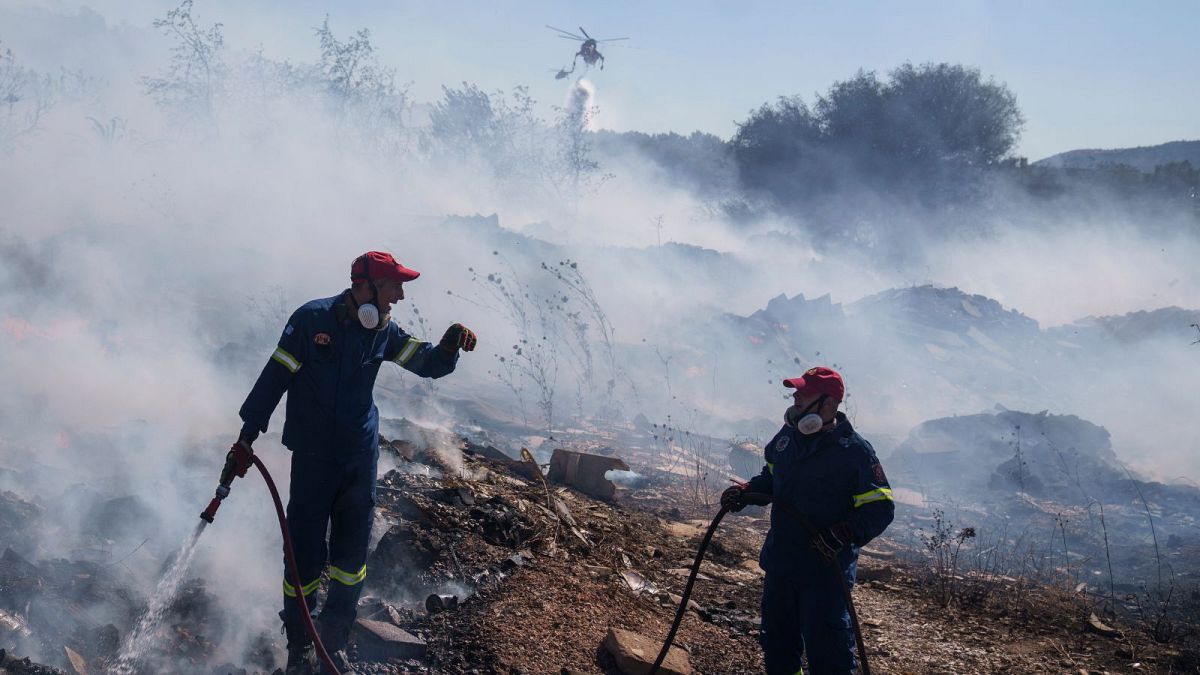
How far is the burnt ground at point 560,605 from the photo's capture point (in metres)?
4.16

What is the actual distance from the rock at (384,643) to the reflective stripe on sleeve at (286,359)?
1396mm

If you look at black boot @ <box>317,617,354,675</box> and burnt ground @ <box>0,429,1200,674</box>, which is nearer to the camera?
black boot @ <box>317,617,354,675</box>

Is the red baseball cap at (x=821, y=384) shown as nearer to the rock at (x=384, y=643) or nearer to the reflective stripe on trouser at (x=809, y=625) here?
the reflective stripe on trouser at (x=809, y=625)

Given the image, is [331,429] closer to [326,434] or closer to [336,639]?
[326,434]

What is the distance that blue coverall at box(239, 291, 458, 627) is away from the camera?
12.4 ft

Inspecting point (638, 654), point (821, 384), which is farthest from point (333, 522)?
point (821, 384)

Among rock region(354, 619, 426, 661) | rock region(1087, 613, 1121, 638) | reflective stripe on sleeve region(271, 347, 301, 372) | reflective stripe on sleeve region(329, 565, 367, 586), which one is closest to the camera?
reflective stripe on sleeve region(271, 347, 301, 372)

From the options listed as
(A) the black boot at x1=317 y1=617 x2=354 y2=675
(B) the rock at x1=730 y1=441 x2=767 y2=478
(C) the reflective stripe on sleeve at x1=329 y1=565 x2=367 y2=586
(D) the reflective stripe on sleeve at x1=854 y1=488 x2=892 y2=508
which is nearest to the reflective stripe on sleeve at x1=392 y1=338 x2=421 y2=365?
(C) the reflective stripe on sleeve at x1=329 y1=565 x2=367 y2=586

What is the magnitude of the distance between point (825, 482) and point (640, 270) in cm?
2124

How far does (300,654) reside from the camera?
381 cm

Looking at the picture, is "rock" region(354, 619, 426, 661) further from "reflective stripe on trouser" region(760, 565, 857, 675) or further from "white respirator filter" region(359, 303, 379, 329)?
"reflective stripe on trouser" region(760, 565, 857, 675)

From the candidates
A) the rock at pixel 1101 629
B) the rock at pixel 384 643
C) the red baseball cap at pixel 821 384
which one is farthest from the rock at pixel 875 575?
the rock at pixel 384 643

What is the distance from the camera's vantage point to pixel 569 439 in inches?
492

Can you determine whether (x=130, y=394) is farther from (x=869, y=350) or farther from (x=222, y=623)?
(x=869, y=350)
